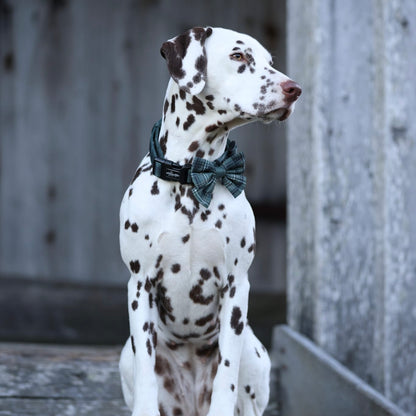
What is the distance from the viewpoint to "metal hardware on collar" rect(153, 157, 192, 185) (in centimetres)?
290

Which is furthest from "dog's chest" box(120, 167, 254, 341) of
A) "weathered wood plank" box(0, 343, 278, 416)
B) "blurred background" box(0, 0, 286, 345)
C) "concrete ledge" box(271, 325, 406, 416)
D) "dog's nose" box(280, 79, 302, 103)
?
"blurred background" box(0, 0, 286, 345)

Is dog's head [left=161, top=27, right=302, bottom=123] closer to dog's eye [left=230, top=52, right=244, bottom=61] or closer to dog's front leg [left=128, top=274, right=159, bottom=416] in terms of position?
dog's eye [left=230, top=52, right=244, bottom=61]

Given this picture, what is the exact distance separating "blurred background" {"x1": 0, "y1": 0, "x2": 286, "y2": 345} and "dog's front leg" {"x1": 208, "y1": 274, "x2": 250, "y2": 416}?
3970mm

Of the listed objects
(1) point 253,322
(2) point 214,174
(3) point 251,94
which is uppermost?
(3) point 251,94

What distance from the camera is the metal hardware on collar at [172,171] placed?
2.90 meters

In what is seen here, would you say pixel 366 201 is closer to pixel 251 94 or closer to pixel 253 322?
pixel 251 94

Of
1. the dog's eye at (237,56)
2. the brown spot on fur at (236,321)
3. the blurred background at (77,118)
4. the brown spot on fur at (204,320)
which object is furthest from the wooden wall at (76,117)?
the dog's eye at (237,56)

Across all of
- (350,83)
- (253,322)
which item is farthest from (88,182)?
(350,83)

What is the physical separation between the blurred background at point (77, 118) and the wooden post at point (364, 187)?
278 cm

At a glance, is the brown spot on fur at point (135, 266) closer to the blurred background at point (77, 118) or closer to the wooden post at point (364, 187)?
the wooden post at point (364, 187)

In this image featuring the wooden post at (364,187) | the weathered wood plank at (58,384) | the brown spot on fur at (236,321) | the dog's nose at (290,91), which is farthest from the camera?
the wooden post at (364,187)

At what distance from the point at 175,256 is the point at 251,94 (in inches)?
22.5

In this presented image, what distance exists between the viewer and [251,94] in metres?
2.77

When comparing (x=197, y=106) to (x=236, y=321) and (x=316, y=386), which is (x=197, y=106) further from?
(x=316, y=386)
